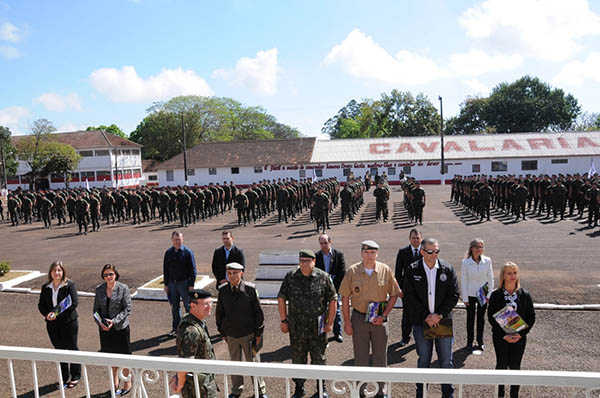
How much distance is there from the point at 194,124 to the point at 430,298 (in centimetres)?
6828

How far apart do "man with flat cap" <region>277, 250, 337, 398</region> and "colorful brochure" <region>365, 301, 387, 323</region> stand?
40 cm

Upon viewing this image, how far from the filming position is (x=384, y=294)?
5.25 m

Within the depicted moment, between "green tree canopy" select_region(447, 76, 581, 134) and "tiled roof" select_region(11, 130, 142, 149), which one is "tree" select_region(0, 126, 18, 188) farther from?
"green tree canopy" select_region(447, 76, 581, 134)

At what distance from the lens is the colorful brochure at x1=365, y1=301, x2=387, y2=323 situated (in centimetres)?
519

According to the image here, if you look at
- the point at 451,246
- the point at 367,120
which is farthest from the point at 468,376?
the point at 367,120

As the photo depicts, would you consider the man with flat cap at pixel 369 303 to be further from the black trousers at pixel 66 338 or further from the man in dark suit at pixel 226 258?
the black trousers at pixel 66 338

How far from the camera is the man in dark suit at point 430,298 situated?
5035 millimetres

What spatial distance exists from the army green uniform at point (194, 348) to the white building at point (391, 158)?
42.4m

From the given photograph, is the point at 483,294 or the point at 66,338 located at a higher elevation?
the point at 483,294

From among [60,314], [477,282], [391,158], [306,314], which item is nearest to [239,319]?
[306,314]

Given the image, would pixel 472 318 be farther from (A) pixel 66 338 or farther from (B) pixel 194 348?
(A) pixel 66 338

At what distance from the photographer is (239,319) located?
17.2 ft

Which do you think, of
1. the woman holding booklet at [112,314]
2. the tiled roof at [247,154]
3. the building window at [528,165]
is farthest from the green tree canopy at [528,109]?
the woman holding booklet at [112,314]

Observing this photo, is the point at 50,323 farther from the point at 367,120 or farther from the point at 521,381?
the point at 367,120
